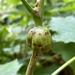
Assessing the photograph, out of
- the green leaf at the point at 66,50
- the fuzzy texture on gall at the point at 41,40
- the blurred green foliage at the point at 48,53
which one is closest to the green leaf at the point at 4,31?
the blurred green foliage at the point at 48,53

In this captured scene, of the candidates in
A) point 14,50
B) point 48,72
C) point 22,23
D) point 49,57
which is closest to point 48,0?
point 22,23

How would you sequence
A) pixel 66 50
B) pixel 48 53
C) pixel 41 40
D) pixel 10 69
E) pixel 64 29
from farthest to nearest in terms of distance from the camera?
pixel 48 53 → pixel 66 50 → pixel 64 29 → pixel 10 69 → pixel 41 40

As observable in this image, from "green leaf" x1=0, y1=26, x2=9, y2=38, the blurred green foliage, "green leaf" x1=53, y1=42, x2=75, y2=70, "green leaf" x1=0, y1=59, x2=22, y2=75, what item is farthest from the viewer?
"green leaf" x1=0, y1=26, x2=9, y2=38

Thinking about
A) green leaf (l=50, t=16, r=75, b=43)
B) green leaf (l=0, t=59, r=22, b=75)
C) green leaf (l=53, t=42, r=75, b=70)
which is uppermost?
green leaf (l=0, t=59, r=22, b=75)

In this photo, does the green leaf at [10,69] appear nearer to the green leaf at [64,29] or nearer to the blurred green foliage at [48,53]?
the blurred green foliage at [48,53]

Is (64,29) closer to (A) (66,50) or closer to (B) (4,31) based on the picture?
(A) (66,50)

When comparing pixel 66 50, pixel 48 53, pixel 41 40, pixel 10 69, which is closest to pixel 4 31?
pixel 48 53

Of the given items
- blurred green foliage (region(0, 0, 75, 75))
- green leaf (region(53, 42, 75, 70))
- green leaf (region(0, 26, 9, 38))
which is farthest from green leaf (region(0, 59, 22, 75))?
green leaf (region(0, 26, 9, 38))

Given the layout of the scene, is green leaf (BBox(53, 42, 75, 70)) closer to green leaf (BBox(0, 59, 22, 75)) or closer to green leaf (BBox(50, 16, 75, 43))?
green leaf (BBox(50, 16, 75, 43))

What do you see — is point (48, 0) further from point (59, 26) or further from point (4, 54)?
point (59, 26)
